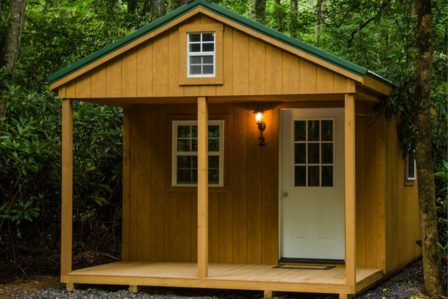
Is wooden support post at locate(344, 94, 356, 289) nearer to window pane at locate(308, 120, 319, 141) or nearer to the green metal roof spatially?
the green metal roof

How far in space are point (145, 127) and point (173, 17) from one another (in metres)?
2.42

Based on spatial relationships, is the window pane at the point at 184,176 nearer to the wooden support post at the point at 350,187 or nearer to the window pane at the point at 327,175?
the window pane at the point at 327,175

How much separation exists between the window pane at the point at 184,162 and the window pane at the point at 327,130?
203 cm

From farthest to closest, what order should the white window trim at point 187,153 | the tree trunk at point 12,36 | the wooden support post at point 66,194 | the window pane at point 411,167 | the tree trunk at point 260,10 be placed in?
the tree trunk at point 260,10 → the window pane at point 411,167 → the tree trunk at point 12,36 → the white window trim at point 187,153 → the wooden support post at point 66,194

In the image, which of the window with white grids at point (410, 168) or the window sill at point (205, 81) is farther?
the window with white grids at point (410, 168)

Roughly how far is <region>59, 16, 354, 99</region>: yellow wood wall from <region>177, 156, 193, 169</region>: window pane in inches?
75.1

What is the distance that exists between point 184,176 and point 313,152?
1.98 meters

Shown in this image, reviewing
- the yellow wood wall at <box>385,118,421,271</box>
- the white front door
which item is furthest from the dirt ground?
the yellow wood wall at <box>385,118,421,271</box>

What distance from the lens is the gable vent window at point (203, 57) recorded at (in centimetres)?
1009

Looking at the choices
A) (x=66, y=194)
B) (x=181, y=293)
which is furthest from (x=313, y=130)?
(x=66, y=194)

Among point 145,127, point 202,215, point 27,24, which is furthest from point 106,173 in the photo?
point 202,215

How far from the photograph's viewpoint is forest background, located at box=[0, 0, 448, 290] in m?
11.0

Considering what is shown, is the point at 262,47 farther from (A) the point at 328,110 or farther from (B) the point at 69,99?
(B) the point at 69,99

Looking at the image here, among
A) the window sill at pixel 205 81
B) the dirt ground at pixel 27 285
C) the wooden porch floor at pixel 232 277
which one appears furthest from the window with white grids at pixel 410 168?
the dirt ground at pixel 27 285
